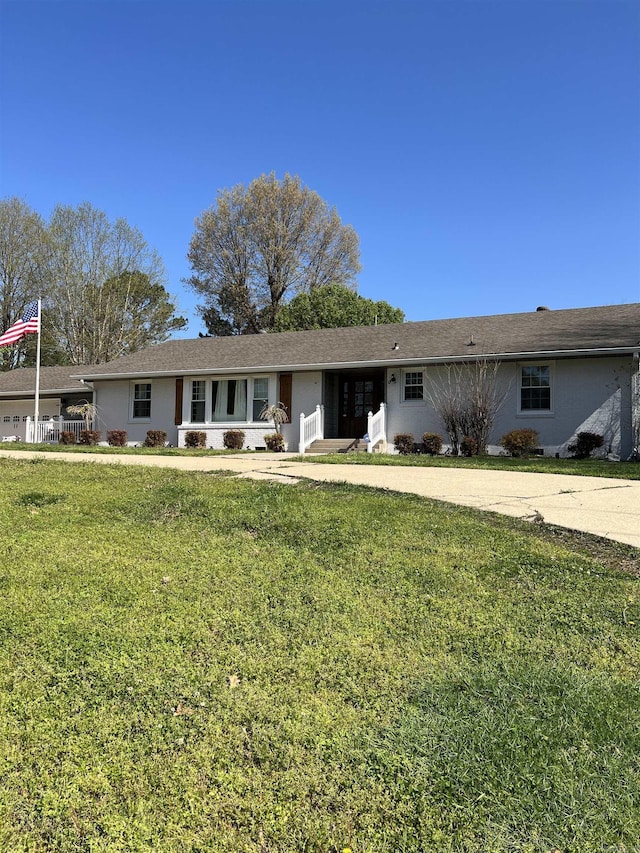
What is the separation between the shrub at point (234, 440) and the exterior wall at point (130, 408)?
8.12ft

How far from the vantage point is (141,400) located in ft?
68.5

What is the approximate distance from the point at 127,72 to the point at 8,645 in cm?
1442

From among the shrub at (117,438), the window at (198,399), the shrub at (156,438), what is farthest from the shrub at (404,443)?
the shrub at (117,438)

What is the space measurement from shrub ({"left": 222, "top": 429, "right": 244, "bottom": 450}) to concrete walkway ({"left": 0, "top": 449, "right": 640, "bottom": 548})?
7.70 m

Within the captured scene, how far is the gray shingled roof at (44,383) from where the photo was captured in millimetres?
23984

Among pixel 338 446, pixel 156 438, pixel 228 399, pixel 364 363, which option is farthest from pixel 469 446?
pixel 156 438

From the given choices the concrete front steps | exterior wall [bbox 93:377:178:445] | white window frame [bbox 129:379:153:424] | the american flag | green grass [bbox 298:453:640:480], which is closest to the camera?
green grass [bbox 298:453:640:480]

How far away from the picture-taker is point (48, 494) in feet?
19.9

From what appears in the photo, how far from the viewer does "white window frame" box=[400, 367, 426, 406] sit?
16.7m

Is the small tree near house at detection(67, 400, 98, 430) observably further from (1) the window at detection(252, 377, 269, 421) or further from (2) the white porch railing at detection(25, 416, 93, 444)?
(1) the window at detection(252, 377, 269, 421)

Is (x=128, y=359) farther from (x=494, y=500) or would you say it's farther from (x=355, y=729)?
(x=355, y=729)

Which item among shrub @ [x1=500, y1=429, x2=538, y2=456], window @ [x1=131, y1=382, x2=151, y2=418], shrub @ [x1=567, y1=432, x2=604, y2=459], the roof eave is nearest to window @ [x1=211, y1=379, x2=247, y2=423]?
the roof eave

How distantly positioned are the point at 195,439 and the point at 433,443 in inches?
314

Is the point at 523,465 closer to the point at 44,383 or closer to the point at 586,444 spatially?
the point at 586,444
